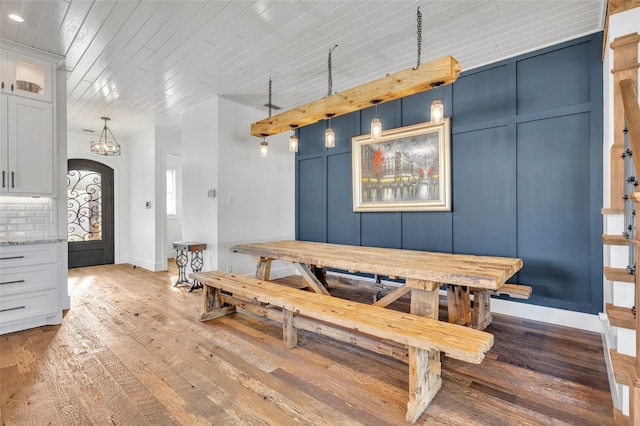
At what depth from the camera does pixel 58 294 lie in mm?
3062

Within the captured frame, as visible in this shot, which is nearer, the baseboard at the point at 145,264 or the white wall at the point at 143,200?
the baseboard at the point at 145,264

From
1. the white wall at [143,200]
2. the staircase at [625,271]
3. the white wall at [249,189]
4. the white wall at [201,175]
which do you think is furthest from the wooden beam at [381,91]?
the white wall at [143,200]

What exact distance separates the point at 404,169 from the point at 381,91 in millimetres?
1564

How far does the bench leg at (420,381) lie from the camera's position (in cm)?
163

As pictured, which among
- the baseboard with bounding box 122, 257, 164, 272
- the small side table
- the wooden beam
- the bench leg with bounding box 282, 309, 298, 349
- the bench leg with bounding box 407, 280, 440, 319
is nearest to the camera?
the bench leg with bounding box 407, 280, 440, 319

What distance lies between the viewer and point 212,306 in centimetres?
315

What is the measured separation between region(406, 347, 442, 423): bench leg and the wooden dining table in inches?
15.4

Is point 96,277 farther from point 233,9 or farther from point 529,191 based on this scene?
point 529,191

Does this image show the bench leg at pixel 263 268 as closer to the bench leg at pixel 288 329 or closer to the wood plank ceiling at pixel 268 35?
the bench leg at pixel 288 329

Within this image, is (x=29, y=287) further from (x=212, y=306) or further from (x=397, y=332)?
(x=397, y=332)

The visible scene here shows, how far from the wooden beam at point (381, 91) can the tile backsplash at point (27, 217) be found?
270 cm

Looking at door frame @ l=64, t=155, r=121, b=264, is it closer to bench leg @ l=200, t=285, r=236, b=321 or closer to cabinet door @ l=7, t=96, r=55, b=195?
cabinet door @ l=7, t=96, r=55, b=195

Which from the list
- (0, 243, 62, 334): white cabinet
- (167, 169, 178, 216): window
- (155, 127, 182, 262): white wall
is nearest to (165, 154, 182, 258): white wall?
(167, 169, 178, 216): window

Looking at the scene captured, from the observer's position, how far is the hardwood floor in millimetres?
1657
